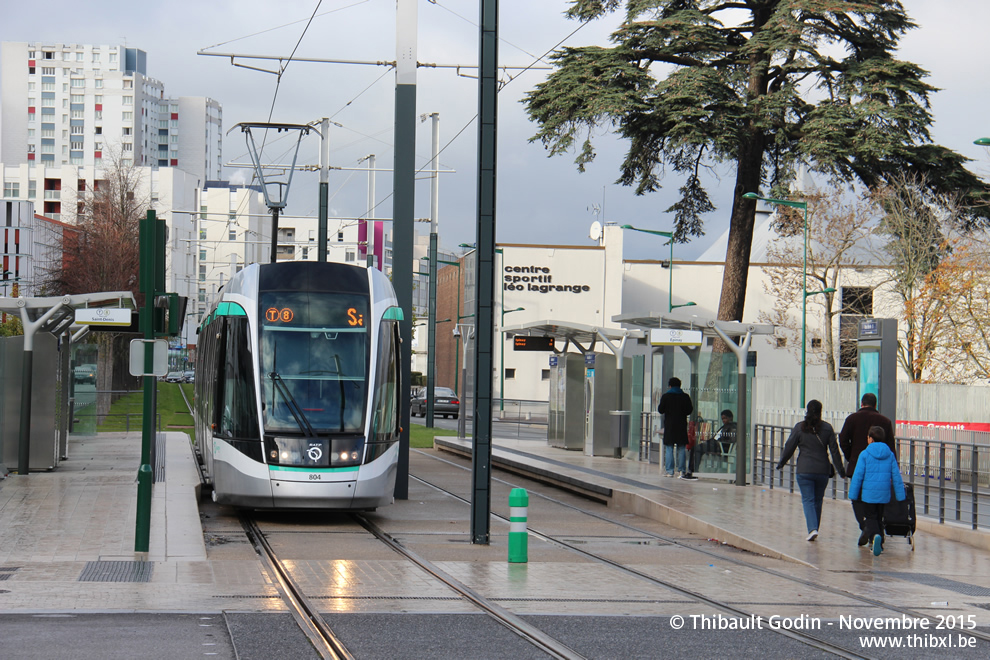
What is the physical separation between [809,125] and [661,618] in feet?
61.3

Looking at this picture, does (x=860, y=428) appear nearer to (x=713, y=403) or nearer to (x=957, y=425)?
(x=713, y=403)

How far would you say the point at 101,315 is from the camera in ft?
65.6

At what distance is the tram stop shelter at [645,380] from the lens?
70.6ft

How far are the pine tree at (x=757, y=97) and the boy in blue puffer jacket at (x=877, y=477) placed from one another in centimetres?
1327

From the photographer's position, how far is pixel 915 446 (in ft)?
54.2

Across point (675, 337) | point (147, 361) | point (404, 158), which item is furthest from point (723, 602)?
point (675, 337)

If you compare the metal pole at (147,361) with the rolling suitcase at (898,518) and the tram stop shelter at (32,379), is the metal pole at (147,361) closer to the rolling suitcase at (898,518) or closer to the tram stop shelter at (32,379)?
the tram stop shelter at (32,379)

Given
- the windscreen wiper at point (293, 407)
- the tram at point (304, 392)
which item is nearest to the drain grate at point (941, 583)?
the tram at point (304, 392)

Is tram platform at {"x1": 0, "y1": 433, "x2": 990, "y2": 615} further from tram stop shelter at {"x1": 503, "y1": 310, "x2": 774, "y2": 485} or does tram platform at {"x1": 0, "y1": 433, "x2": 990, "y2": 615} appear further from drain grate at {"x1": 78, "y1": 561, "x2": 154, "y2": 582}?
tram stop shelter at {"x1": 503, "y1": 310, "x2": 774, "y2": 485}

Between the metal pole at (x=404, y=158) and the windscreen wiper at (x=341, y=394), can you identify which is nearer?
the windscreen wiper at (x=341, y=394)

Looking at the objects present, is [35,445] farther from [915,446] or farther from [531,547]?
[915,446]

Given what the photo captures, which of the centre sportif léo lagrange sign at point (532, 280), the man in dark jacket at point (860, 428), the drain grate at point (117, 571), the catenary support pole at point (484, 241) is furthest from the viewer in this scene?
the centre sportif léo lagrange sign at point (532, 280)

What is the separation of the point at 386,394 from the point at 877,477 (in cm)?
611

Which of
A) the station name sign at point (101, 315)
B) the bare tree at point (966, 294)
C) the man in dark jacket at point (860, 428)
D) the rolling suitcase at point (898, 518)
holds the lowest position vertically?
the rolling suitcase at point (898, 518)
